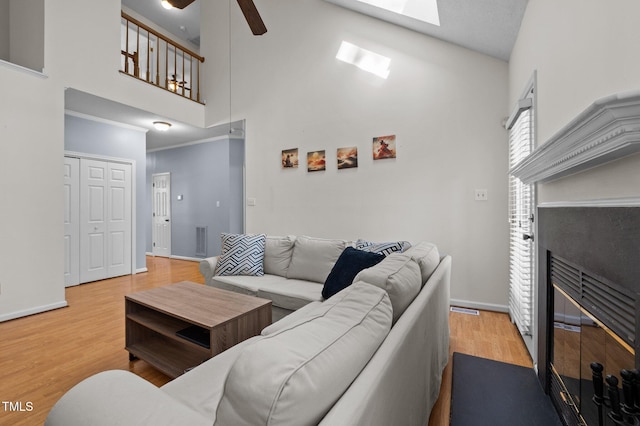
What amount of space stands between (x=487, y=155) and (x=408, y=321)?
266 cm

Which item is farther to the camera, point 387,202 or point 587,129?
point 387,202

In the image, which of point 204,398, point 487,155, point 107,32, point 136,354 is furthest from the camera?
point 107,32

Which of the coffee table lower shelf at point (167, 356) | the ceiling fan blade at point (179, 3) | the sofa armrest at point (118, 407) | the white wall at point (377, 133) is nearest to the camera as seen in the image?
the sofa armrest at point (118, 407)

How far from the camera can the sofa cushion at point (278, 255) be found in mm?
2970

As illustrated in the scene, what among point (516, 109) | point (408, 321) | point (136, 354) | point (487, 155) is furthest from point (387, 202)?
point (136, 354)

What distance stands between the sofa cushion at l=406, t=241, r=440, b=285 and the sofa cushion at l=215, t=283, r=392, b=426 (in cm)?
106

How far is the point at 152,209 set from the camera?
6.68 m

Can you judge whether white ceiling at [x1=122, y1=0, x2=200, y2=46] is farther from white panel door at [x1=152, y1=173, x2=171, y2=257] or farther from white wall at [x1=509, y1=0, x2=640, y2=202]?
white wall at [x1=509, y1=0, x2=640, y2=202]

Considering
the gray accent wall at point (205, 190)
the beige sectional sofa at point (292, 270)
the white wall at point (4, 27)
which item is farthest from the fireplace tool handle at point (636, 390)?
the white wall at point (4, 27)

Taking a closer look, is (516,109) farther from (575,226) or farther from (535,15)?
(575,226)

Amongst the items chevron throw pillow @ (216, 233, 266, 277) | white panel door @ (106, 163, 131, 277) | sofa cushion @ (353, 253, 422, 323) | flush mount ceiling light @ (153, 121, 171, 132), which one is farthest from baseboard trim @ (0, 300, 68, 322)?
sofa cushion @ (353, 253, 422, 323)

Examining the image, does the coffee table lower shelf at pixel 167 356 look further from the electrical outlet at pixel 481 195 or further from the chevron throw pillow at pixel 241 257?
A: the electrical outlet at pixel 481 195

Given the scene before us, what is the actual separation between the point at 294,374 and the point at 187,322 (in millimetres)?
1638

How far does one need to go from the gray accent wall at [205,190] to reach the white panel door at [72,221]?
6.51ft
